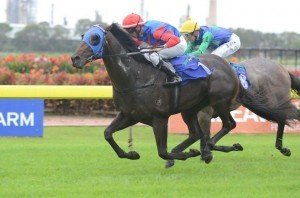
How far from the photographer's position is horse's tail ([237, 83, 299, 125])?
9.06m

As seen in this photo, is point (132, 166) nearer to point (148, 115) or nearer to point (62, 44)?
point (148, 115)

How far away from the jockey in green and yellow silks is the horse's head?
1.75 metres

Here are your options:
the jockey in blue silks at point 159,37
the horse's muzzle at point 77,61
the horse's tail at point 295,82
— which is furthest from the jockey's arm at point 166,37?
the horse's tail at point 295,82

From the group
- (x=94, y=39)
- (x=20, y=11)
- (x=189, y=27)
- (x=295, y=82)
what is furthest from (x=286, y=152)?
(x=20, y=11)

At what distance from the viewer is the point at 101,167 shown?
330 inches

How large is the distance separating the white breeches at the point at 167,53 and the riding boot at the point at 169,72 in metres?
0.06

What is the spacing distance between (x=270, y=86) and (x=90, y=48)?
10.9 feet

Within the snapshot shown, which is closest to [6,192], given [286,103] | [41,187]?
[41,187]

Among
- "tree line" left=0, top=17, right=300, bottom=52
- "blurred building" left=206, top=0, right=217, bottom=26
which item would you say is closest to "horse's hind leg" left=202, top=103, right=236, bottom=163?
"blurred building" left=206, top=0, right=217, bottom=26

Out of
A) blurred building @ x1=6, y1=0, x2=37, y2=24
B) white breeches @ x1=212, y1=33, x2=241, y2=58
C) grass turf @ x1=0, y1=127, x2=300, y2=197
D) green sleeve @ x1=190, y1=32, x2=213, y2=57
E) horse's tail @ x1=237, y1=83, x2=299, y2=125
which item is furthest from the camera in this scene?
blurred building @ x1=6, y1=0, x2=37, y2=24

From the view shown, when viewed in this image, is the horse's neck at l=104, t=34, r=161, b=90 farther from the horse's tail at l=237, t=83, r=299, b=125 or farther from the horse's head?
the horse's tail at l=237, t=83, r=299, b=125

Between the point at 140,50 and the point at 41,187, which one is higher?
the point at 140,50

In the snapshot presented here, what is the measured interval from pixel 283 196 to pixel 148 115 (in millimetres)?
1696

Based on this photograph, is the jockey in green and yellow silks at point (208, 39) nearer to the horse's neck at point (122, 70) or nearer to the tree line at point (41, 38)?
the horse's neck at point (122, 70)
